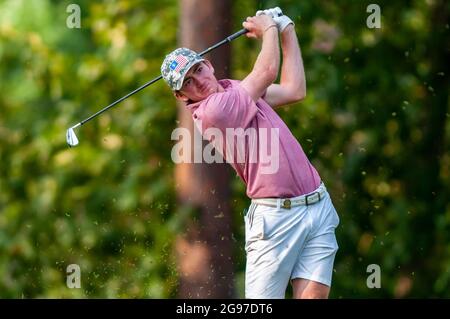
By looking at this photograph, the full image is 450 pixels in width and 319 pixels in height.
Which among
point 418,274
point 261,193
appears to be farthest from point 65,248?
point 261,193

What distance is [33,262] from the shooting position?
1146cm

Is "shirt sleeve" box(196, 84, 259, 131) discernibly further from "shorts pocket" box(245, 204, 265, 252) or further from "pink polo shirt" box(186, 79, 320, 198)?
"shorts pocket" box(245, 204, 265, 252)

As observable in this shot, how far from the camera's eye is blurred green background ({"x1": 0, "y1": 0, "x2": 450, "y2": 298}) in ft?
32.6

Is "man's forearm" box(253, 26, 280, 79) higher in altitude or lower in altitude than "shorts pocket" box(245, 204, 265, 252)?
higher

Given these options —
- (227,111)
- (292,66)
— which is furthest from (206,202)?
(227,111)

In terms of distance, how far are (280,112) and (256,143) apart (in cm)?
417

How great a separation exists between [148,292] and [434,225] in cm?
249

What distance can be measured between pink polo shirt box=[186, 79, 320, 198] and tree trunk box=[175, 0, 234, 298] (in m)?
2.50

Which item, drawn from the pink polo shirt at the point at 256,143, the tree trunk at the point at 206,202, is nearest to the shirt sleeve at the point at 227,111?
the pink polo shirt at the point at 256,143

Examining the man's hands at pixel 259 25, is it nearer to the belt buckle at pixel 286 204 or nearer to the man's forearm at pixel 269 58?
the man's forearm at pixel 269 58

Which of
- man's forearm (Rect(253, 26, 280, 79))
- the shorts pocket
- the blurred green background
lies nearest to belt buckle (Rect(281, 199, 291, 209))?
the shorts pocket

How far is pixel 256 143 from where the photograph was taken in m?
5.64

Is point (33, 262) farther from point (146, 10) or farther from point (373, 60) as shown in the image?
point (373, 60)

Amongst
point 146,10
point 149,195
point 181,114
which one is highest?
point 146,10
